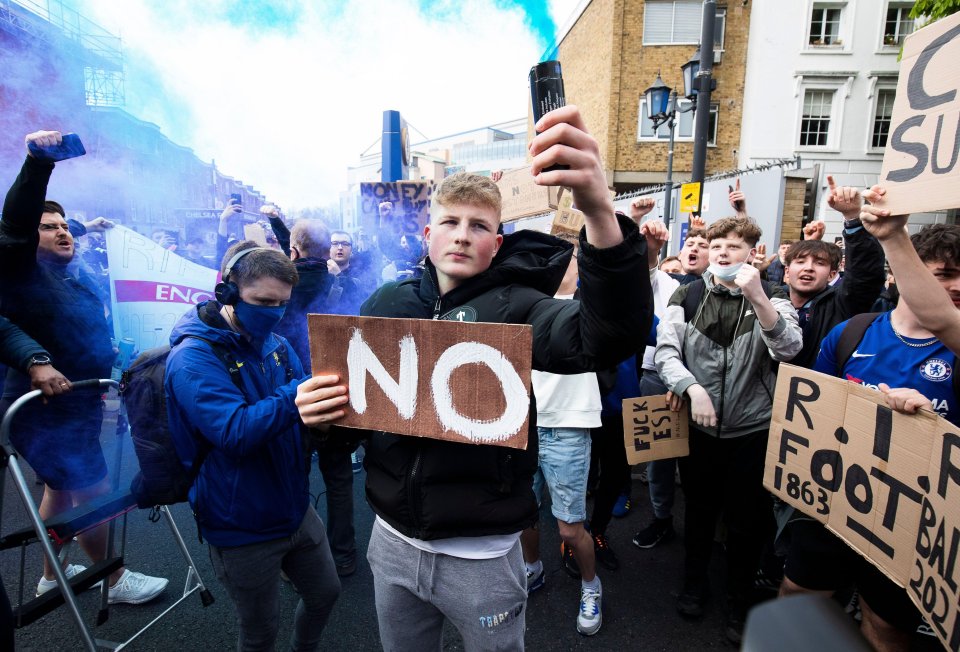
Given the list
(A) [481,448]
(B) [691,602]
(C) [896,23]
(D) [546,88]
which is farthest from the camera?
(C) [896,23]

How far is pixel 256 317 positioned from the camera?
6.23 ft

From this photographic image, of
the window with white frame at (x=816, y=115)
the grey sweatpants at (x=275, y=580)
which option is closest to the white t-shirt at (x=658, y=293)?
the grey sweatpants at (x=275, y=580)

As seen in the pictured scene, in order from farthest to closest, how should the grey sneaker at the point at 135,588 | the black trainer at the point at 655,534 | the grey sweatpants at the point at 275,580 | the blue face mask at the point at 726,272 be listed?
the black trainer at the point at 655,534 → the grey sneaker at the point at 135,588 → the blue face mask at the point at 726,272 → the grey sweatpants at the point at 275,580

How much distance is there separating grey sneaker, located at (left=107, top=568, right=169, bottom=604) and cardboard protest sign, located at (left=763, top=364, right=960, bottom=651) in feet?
11.1

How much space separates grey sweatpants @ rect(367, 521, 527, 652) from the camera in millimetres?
1415

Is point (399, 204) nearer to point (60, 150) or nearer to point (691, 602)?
point (60, 150)

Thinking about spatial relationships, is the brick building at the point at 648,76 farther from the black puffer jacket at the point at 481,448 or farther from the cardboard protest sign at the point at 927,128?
the black puffer jacket at the point at 481,448

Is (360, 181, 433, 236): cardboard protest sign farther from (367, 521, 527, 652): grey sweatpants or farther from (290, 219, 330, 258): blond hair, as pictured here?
(367, 521, 527, 652): grey sweatpants

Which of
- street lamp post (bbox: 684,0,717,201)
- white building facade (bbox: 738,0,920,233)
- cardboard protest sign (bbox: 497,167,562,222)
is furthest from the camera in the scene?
white building facade (bbox: 738,0,920,233)

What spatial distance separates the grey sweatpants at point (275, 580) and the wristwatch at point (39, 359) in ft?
5.25

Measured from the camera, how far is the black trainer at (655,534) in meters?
3.39

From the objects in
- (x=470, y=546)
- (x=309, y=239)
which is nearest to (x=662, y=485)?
(x=470, y=546)

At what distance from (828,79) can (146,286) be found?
2074 cm

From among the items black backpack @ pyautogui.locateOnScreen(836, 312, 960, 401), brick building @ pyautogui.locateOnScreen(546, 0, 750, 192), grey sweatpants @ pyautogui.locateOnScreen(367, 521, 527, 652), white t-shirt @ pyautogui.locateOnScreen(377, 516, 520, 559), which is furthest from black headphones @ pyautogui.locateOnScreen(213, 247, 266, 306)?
brick building @ pyautogui.locateOnScreen(546, 0, 750, 192)
